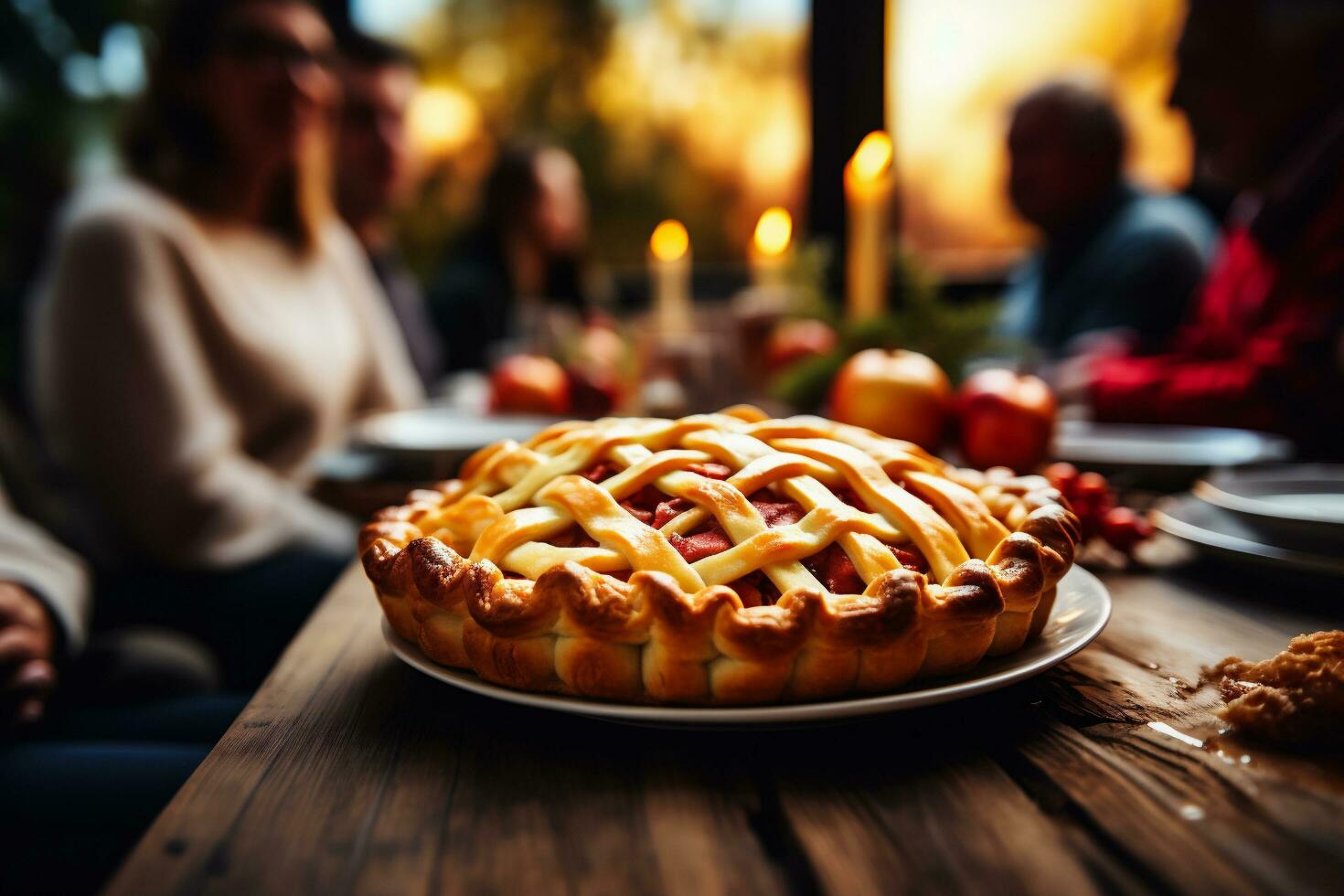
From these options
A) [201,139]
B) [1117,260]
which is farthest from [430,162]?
[1117,260]

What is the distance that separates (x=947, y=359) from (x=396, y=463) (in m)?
0.93

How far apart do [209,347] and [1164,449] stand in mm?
1938

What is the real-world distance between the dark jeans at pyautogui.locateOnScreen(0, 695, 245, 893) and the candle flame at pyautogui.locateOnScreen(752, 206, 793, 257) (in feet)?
4.83

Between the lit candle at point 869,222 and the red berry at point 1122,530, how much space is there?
2.23 feet

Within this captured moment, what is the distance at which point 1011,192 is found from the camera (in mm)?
3547

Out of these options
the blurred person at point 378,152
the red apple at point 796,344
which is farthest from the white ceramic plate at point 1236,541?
the blurred person at point 378,152

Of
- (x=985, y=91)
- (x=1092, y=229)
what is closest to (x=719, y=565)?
Answer: (x=1092, y=229)

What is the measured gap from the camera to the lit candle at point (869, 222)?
1.54 m

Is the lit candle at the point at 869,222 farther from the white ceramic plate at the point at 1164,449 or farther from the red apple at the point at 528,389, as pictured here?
the red apple at the point at 528,389

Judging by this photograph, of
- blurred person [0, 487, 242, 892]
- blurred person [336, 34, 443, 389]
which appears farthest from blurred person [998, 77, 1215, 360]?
blurred person [0, 487, 242, 892]

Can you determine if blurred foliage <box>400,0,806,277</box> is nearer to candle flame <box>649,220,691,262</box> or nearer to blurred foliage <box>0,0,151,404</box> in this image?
blurred foliage <box>0,0,151,404</box>

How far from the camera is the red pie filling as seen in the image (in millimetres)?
626

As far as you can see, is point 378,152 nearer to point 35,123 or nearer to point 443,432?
point 35,123

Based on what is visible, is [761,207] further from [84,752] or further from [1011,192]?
[84,752]
